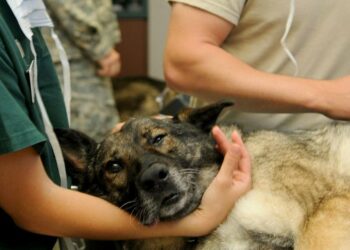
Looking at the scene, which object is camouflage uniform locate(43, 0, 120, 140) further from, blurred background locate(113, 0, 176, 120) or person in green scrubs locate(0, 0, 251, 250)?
blurred background locate(113, 0, 176, 120)

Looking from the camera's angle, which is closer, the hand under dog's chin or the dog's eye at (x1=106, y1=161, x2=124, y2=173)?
the hand under dog's chin

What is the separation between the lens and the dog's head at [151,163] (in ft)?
4.14

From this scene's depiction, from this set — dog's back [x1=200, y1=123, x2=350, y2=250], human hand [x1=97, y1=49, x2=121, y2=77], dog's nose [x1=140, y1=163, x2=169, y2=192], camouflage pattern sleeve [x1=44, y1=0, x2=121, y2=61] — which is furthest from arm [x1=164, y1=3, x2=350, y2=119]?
human hand [x1=97, y1=49, x2=121, y2=77]

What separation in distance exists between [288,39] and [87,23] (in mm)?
1303

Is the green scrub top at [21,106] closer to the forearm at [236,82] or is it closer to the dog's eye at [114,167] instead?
the dog's eye at [114,167]

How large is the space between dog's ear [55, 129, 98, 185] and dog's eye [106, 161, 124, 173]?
9cm

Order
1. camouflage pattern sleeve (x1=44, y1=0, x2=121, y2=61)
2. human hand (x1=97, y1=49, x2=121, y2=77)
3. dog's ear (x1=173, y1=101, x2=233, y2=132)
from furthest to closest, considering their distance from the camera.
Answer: human hand (x1=97, y1=49, x2=121, y2=77)
camouflage pattern sleeve (x1=44, y1=0, x2=121, y2=61)
dog's ear (x1=173, y1=101, x2=233, y2=132)

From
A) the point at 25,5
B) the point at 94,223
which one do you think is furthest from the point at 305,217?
the point at 25,5

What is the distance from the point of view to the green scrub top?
3.21ft

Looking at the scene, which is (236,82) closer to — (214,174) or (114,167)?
(214,174)

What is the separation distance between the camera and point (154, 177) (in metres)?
1.24

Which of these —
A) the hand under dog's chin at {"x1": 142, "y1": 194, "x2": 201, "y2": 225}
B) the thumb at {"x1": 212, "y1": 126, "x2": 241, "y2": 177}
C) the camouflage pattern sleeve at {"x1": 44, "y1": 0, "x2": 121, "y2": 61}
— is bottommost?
the camouflage pattern sleeve at {"x1": 44, "y1": 0, "x2": 121, "y2": 61}

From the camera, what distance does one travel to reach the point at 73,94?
8.48 ft

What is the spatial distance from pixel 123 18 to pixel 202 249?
4.00m
